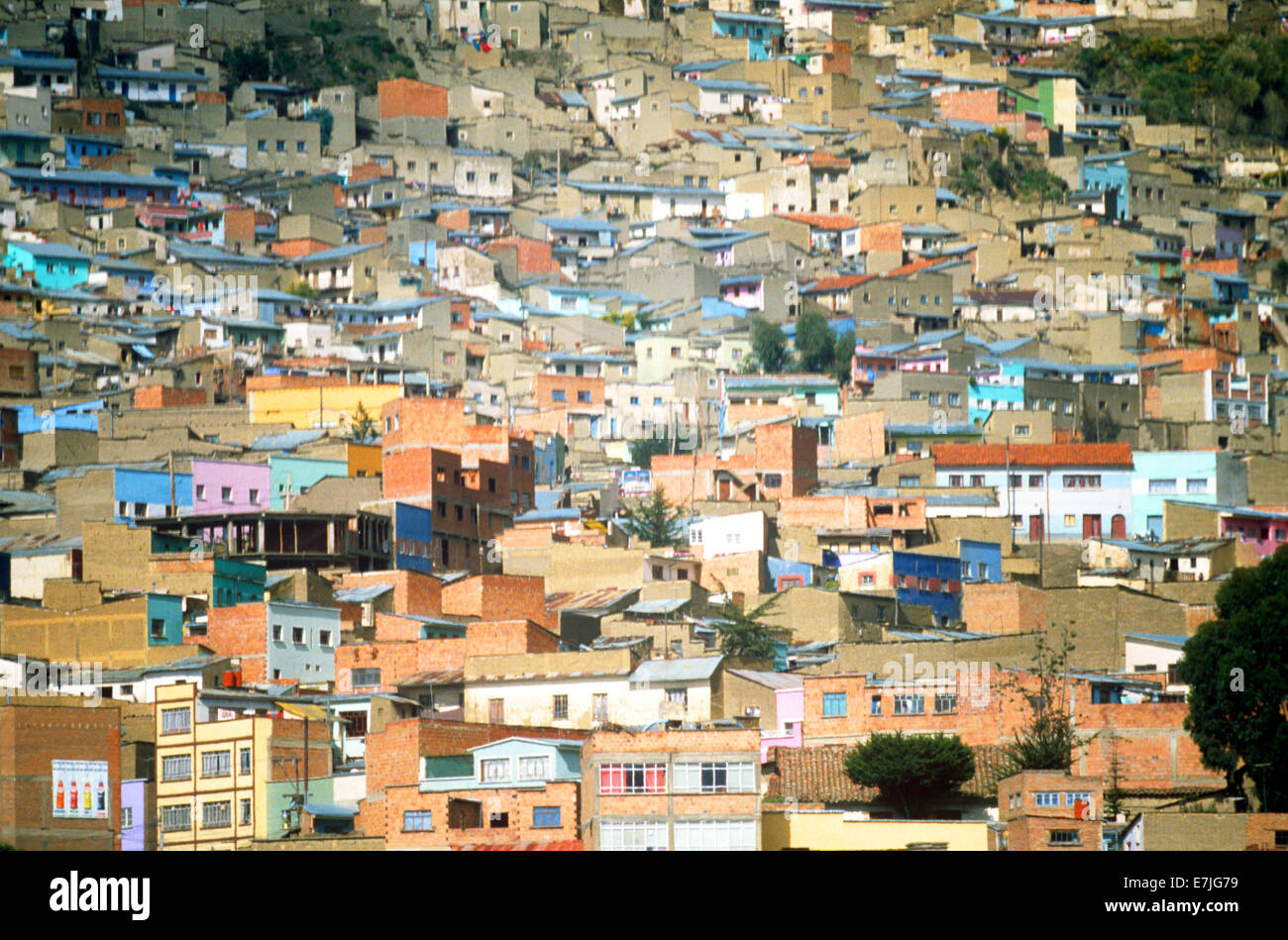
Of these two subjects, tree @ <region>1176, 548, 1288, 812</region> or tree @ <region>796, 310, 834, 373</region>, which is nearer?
tree @ <region>1176, 548, 1288, 812</region>

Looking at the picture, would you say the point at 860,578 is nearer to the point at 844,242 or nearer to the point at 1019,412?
the point at 1019,412

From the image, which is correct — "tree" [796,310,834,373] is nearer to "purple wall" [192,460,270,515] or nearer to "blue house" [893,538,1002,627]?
"blue house" [893,538,1002,627]

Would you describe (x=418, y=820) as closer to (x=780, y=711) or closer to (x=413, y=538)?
(x=780, y=711)

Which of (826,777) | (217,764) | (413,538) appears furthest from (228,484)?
(826,777)

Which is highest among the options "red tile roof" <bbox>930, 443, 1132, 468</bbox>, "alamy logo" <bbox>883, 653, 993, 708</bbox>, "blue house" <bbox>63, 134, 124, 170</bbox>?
"blue house" <bbox>63, 134, 124, 170</bbox>

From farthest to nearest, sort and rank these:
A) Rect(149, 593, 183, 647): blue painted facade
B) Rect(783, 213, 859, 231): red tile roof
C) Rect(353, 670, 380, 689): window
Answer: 1. Rect(783, 213, 859, 231): red tile roof
2. Rect(149, 593, 183, 647): blue painted facade
3. Rect(353, 670, 380, 689): window
